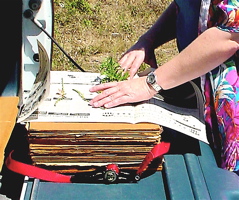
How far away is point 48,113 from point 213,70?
0.44m

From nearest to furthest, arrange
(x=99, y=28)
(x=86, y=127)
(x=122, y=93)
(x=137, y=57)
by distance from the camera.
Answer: (x=86, y=127) < (x=122, y=93) < (x=137, y=57) < (x=99, y=28)

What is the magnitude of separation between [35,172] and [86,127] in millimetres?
172

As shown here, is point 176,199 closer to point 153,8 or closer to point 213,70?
point 213,70

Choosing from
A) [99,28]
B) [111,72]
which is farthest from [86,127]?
[99,28]

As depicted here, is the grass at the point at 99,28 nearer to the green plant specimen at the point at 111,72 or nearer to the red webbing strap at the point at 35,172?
the green plant specimen at the point at 111,72

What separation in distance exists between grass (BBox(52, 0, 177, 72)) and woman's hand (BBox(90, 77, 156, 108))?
1.36 meters

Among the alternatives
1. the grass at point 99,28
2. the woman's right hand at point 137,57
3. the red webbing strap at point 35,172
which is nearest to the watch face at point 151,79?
the woman's right hand at point 137,57

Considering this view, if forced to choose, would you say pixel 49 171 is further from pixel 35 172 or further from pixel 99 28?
pixel 99 28

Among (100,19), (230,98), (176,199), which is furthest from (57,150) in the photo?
(100,19)

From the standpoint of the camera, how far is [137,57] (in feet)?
4.61

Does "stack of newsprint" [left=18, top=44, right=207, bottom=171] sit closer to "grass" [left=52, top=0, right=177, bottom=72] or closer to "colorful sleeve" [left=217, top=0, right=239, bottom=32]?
"colorful sleeve" [left=217, top=0, right=239, bottom=32]

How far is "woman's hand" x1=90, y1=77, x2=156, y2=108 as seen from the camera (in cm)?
115

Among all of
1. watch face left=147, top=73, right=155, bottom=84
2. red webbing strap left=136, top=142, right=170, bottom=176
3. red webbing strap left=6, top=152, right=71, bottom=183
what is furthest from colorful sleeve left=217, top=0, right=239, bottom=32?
red webbing strap left=6, top=152, right=71, bottom=183

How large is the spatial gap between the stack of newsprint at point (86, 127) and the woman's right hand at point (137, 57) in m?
0.22
